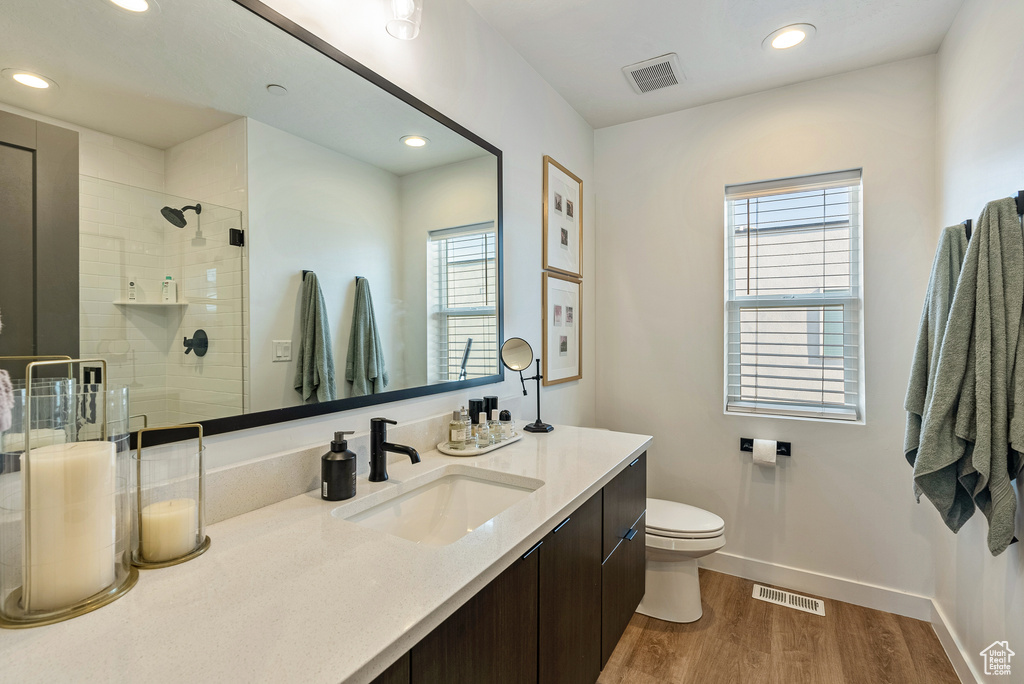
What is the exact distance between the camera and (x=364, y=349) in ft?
4.52

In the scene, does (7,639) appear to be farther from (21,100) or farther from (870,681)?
(870,681)

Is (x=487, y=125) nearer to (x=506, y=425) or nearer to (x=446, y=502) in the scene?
(x=506, y=425)

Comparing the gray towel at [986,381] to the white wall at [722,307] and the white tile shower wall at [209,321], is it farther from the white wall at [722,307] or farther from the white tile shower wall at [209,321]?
the white tile shower wall at [209,321]

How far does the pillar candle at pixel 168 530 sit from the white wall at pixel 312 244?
0.95 ft

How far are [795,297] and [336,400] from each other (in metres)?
2.25

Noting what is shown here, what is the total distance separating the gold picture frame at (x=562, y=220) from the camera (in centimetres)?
236

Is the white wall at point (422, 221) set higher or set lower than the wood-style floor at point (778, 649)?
higher

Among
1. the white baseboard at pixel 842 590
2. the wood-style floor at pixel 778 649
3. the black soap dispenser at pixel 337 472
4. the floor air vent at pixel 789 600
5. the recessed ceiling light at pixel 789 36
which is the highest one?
the recessed ceiling light at pixel 789 36

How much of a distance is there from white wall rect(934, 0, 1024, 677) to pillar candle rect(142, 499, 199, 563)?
211cm

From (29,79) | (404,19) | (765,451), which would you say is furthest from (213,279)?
(765,451)

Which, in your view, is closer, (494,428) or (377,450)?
(377,450)

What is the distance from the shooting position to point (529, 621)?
1.04 m

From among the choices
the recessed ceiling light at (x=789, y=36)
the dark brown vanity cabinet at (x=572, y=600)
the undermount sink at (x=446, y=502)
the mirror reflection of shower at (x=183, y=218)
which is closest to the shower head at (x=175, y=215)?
the mirror reflection of shower at (x=183, y=218)

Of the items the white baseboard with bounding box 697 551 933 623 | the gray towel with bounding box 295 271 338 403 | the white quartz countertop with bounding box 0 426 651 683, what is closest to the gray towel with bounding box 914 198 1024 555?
the white baseboard with bounding box 697 551 933 623
